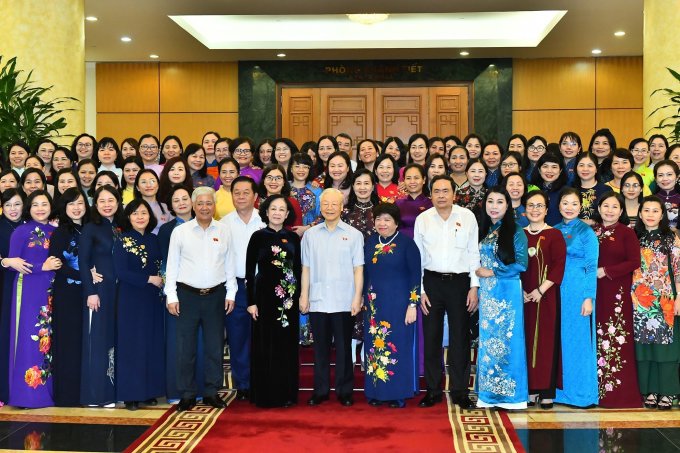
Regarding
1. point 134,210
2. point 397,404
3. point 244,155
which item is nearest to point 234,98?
point 244,155

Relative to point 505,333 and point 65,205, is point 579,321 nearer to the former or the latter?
point 505,333

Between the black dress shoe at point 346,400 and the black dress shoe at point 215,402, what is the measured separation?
30.9 inches

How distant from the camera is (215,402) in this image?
4.96m

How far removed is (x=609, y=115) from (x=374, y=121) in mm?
4122

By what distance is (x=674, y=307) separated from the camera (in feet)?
16.5

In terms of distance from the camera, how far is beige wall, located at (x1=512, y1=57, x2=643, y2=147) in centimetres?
1284

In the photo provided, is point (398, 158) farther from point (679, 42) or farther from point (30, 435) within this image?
point (30, 435)

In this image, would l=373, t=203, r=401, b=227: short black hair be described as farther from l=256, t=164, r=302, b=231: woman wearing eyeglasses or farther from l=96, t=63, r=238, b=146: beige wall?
l=96, t=63, r=238, b=146: beige wall

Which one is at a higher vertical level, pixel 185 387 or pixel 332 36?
pixel 332 36

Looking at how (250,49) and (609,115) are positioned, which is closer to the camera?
(250,49)

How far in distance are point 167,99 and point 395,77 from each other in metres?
4.16

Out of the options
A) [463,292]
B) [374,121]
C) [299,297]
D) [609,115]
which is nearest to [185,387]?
[299,297]

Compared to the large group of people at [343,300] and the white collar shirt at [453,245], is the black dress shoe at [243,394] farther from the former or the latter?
the white collar shirt at [453,245]

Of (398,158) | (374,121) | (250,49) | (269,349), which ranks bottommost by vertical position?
(269,349)
